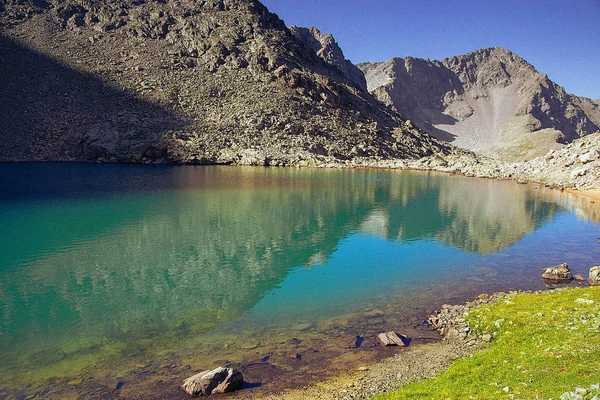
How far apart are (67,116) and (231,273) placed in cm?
10135

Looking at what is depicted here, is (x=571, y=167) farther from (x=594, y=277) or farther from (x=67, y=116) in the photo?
(x=67, y=116)

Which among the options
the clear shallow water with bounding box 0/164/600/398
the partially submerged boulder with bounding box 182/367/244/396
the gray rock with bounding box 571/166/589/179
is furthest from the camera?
the gray rock with bounding box 571/166/589/179

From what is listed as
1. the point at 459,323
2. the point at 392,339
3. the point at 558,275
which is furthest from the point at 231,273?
the point at 558,275

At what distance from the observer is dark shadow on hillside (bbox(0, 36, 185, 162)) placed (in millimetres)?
95500

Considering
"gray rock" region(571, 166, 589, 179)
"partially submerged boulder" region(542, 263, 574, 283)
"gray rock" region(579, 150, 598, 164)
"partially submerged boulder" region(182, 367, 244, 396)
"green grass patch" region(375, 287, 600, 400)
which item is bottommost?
"partially submerged boulder" region(182, 367, 244, 396)

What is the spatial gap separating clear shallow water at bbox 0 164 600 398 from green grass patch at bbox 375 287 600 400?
2790mm

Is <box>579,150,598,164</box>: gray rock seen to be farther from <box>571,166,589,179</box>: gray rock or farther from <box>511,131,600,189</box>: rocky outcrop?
<box>571,166,589,179</box>: gray rock

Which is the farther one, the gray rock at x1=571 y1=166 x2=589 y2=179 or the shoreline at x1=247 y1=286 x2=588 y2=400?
the gray rock at x1=571 y1=166 x2=589 y2=179

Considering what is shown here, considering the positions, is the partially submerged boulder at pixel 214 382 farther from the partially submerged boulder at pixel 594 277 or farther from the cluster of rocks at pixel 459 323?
the partially submerged boulder at pixel 594 277

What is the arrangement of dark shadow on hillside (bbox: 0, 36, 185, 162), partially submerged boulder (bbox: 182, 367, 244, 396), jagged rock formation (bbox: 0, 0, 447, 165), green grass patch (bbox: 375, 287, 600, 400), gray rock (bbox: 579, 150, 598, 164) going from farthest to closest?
jagged rock formation (bbox: 0, 0, 447, 165) < dark shadow on hillside (bbox: 0, 36, 185, 162) < gray rock (bbox: 579, 150, 598, 164) < partially submerged boulder (bbox: 182, 367, 244, 396) < green grass patch (bbox: 375, 287, 600, 400)

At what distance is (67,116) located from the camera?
102 metres

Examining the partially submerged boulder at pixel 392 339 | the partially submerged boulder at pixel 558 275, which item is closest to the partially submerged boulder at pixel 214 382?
the partially submerged boulder at pixel 392 339

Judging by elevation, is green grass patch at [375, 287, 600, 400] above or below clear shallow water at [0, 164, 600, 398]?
above

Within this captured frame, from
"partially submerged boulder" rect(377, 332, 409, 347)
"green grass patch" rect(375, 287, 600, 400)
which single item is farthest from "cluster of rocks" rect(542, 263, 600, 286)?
"partially submerged boulder" rect(377, 332, 409, 347)
